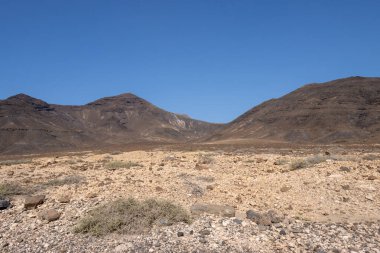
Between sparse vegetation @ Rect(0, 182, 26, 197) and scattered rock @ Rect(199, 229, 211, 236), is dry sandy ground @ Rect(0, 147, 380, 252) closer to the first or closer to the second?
scattered rock @ Rect(199, 229, 211, 236)

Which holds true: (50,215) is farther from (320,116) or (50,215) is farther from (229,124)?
(229,124)

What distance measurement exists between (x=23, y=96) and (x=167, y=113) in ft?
203

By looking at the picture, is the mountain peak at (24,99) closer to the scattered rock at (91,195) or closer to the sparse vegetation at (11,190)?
the sparse vegetation at (11,190)

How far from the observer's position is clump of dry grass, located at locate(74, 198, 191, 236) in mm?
7621

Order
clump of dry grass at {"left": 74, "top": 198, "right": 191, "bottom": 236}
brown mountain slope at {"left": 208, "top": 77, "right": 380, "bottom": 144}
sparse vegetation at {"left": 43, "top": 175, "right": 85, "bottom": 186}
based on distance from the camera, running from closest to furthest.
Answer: clump of dry grass at {"left": 74, "top": 198, "right": 191, "bottom": 236} → sparse vegetation at {"left": 43, "top": 175, "right": 85, "bottom": 186} → brown mountain slope at {"left": 208, "top": 77, "right": 380, "bottom": 144}

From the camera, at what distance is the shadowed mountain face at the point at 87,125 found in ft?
334

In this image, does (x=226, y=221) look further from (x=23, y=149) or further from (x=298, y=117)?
(x=23, y=149)

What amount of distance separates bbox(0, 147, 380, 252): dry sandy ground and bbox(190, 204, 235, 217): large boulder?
26cm

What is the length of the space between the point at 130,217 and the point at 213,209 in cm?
190

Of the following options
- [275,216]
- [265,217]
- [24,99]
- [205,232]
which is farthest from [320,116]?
[24,99]

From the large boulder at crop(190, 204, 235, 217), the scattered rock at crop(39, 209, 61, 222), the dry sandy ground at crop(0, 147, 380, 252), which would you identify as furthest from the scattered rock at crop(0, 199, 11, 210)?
the large boulder at crop(190, 204, 235, 217)

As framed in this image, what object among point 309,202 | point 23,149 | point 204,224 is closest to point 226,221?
point 204,224

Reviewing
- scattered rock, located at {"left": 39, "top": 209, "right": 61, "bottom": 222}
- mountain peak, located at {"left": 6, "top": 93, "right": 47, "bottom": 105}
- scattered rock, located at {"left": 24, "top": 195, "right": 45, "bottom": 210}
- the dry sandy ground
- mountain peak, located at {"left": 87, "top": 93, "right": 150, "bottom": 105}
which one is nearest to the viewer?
the dry sandy ground

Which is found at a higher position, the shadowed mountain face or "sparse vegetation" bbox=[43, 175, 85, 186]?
the shadowed mountain face
